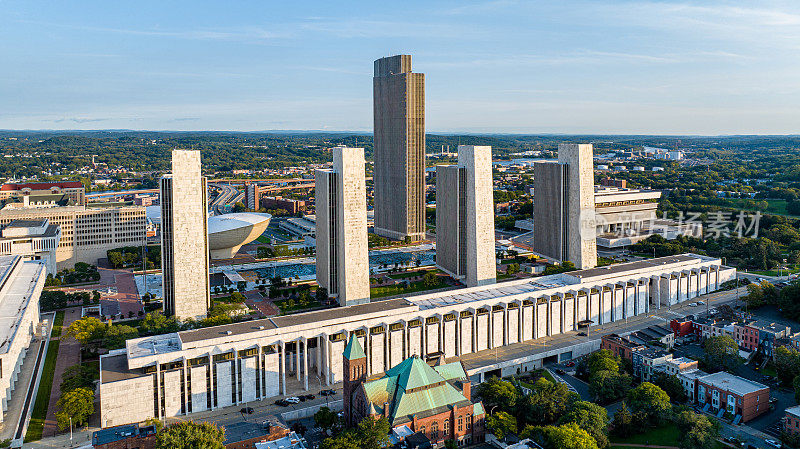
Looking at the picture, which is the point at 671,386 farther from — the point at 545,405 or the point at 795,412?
the point at 545,405

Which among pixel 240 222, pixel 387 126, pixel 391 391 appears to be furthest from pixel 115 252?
pixel 391 391

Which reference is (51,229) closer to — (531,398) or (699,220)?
(531,398)

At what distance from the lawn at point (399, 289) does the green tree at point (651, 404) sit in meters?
32.4

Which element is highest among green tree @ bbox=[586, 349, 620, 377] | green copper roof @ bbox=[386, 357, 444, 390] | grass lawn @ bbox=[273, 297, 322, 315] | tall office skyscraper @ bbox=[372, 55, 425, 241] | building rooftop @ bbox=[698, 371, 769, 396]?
tall office skyscraper @ bbox=[372, 55, 425, 241]

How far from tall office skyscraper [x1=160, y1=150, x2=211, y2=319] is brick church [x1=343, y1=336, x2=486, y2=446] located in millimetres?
24910

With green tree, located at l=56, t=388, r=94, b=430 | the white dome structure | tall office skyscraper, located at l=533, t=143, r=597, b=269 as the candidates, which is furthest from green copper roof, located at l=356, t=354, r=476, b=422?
the white dome structure

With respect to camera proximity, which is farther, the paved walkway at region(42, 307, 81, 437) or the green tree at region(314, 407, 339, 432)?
the paved walkway at region(42, 307, 81, 437)

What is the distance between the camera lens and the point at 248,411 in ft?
134

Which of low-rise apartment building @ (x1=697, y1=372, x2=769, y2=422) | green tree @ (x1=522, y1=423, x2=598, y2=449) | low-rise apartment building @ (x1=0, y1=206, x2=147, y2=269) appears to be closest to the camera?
green tree @ (x1=522, y1=423, x2=598, y2=449)

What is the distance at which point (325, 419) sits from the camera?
3669 cm

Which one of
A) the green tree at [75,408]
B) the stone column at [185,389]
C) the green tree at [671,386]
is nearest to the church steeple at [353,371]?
the stone column at [185,389]

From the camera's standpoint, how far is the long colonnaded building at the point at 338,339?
39562mm

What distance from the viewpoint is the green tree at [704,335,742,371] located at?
1789 inches

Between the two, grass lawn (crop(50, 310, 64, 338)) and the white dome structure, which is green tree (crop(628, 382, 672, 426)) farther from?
the white dome structure
